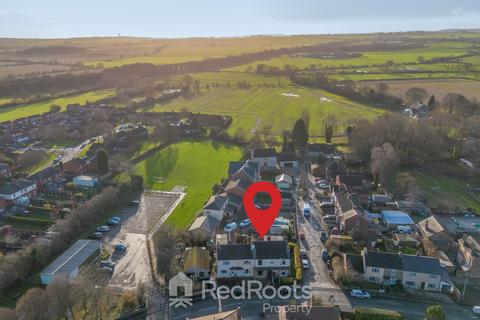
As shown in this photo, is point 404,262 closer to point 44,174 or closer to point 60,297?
point 60,297

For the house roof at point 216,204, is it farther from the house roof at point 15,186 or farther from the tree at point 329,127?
the tree at point 329,127

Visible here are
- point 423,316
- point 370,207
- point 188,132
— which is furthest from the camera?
point 188,132

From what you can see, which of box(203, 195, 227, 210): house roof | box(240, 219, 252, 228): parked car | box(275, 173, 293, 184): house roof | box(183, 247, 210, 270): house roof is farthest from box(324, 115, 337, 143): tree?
box(183, 247, 210, 270): house roof

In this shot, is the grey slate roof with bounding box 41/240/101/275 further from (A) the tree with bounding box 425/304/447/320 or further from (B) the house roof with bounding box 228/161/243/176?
(A) the tree with bounding box 425/304/447/320

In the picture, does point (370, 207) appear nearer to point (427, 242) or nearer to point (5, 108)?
point (427, 242)

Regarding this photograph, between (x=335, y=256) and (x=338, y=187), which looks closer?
(x=335, y=256)

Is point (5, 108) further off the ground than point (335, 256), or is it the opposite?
point (5, 108)

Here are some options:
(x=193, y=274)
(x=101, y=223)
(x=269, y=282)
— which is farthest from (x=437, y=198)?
(x=101, y=223)
